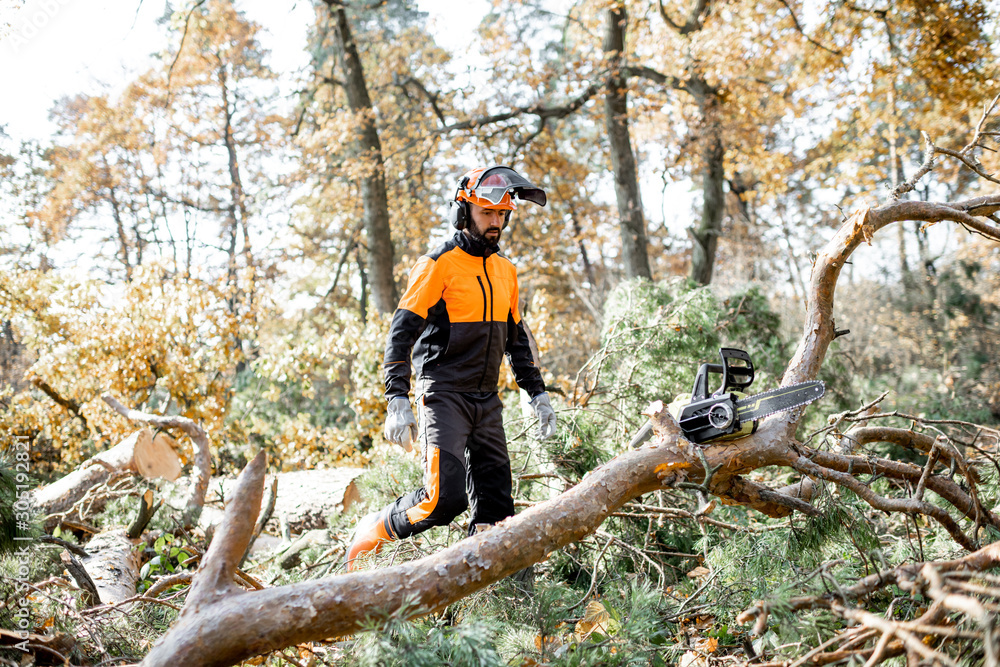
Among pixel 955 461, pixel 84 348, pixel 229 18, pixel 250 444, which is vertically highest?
pixel 229 18

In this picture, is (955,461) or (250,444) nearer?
(955,461)

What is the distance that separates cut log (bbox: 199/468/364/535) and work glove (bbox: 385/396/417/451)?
71.9 inches

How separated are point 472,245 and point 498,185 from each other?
1.05ft

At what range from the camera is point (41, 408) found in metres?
6.20

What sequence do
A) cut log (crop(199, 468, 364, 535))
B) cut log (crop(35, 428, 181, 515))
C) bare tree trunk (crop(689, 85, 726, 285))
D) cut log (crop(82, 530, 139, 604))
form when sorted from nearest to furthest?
1. cut log (crop(82, 530, 139, 604))
2. cut log (crop(35, 428, 181, 515))
3. cut log (crop(199, 468, 364, 535))
4. bare tree trunk (crop(689, 85, 726, 285))

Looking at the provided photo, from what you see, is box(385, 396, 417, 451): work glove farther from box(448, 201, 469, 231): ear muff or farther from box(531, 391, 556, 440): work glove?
box(448, 201, 469, 231): ear muff

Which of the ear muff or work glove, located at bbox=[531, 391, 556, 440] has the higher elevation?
the ear muff

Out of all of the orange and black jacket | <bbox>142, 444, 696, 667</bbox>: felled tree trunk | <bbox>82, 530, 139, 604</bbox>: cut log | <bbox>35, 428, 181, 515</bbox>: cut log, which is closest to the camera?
<bbox>142, 444, 696, 667</bbox>: felled tree trunk

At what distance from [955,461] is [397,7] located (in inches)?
714

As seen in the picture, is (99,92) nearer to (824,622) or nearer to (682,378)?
(682,378)

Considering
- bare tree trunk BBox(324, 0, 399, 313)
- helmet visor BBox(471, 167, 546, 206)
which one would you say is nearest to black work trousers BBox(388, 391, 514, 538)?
helmet visor BBox(471, 167, 546, 206)

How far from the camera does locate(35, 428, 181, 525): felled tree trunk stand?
4125 mm

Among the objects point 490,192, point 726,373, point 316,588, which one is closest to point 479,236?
point 490,192

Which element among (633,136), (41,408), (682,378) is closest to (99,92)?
(41,408)
